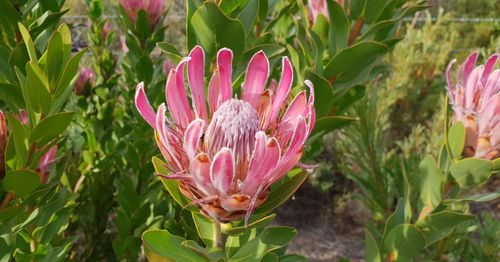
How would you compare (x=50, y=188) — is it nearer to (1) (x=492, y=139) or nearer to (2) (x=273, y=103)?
(2) (x=273, y=103)

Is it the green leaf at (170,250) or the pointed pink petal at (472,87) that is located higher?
the pointed pink petal at (472,87)

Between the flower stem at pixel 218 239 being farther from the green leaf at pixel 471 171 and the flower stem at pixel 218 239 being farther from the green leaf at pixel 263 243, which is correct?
the green leaf at pixel 471 171

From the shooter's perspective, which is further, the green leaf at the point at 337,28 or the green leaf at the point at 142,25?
the green leaf at the point at 142,25

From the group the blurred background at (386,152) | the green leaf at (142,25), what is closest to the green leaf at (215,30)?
the green leaf at (142,25)

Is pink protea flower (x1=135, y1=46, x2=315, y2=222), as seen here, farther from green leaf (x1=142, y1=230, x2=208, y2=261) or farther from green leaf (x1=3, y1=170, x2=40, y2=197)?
green leaf (x1=3, y1=170, x2=40, y2=197)

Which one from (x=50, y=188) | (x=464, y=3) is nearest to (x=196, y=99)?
(x=50, y=188)

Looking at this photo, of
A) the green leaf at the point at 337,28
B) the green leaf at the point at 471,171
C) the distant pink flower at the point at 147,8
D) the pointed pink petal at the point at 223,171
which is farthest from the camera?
the distant pink flower at the point at 147,8

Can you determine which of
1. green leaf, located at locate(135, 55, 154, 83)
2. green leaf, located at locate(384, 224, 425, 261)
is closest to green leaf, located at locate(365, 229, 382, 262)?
green leaf, located at locate(384, 224, 425, 261)
